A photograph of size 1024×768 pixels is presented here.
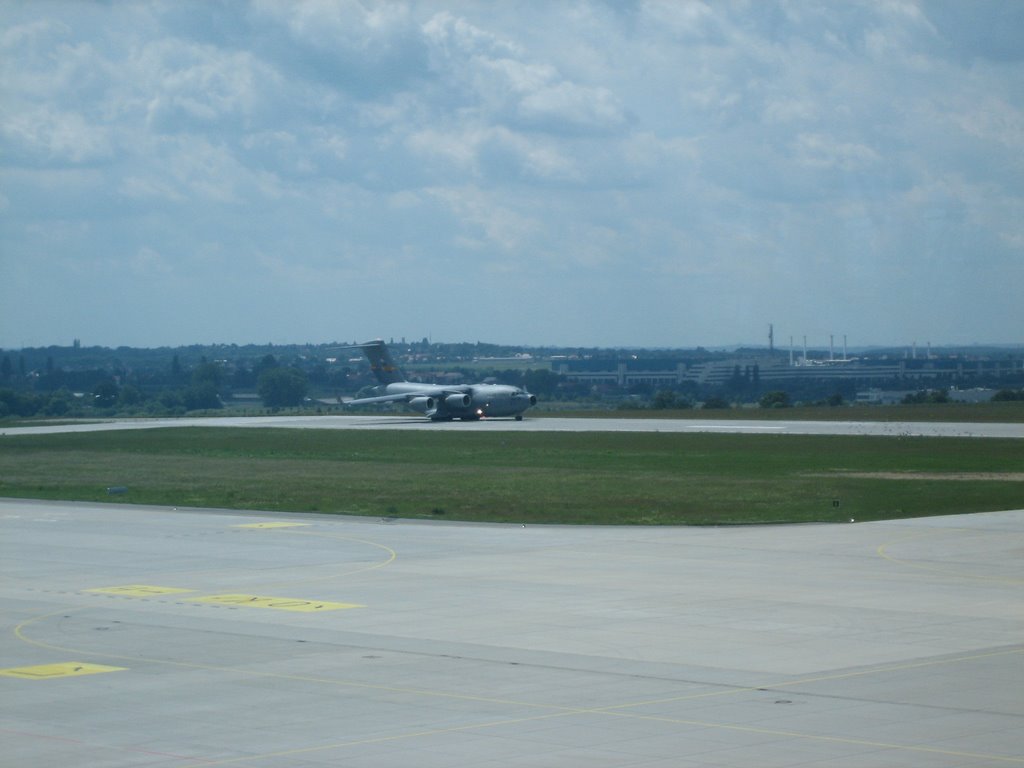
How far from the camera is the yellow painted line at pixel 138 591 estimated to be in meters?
27.2

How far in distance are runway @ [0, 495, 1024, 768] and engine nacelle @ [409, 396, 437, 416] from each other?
249 ft

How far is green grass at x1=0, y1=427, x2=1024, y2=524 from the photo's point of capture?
4388cm

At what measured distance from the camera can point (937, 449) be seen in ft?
228

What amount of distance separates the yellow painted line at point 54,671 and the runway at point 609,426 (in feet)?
220

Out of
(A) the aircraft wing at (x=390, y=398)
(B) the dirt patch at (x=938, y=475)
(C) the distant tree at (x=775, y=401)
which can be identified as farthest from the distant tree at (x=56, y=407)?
(B) the dirt patch at (x=938, y=475)

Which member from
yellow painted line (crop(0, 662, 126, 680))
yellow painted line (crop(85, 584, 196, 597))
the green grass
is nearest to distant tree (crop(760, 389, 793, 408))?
the green grass

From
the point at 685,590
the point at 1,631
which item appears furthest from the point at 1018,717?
the point at 1,631

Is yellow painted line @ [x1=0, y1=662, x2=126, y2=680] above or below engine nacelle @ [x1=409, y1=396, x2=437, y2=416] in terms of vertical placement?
below

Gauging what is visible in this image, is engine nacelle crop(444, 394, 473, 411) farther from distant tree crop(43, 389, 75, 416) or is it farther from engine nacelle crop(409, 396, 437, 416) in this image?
distant tree crop(43, 389, 75, 416)

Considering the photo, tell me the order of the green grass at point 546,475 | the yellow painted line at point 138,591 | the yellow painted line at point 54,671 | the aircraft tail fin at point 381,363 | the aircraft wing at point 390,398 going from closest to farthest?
the yellow painted line at point 54,671 → the yellow painted line at point 138,591 → the green grass at point 546,475 → the aircraft wing at point 390,398 → the aircraft tail fin at point 381,363

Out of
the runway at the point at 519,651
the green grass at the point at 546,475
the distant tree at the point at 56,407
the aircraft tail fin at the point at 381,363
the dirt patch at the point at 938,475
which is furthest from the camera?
the distant tree at the point at 56,407

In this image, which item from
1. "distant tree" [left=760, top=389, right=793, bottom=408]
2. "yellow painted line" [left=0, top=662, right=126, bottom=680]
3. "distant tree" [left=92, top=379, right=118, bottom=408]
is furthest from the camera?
"distant tree" [left=92, top=379, right=118, bottom=408]

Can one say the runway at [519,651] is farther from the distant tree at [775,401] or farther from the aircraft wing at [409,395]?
the distant tree at [775,401]

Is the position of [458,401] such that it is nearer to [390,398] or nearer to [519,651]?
[390,398]
